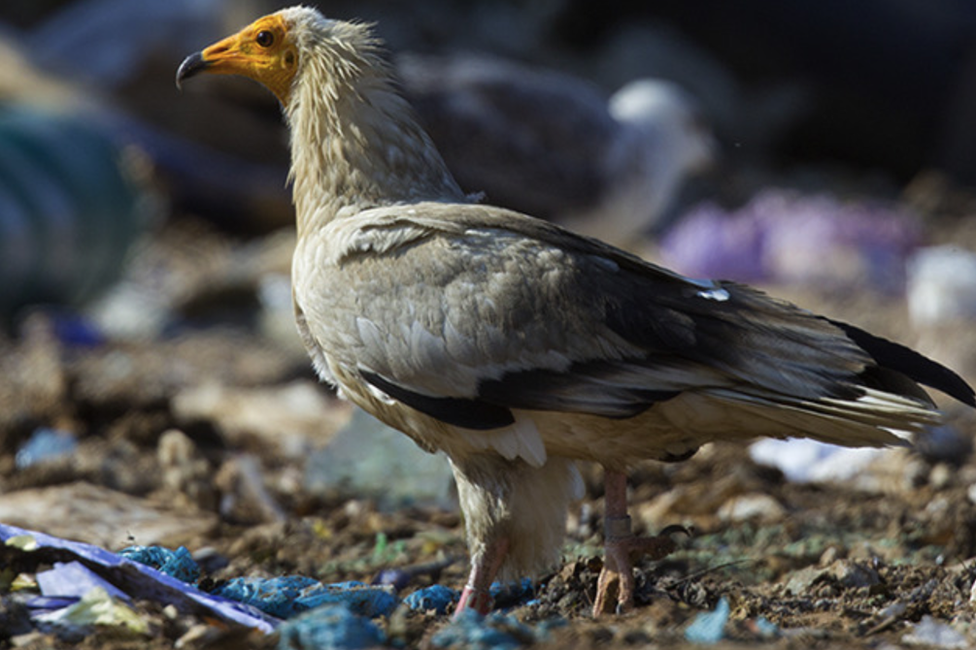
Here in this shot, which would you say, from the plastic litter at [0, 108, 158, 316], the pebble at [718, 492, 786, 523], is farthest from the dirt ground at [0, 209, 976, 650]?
the plastic litter at [0, 108, 158, 316]

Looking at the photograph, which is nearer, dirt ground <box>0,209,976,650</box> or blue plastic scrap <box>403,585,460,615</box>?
dirt ground <box>0,209,976,650</box>

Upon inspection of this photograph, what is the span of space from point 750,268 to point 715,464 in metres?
4.60

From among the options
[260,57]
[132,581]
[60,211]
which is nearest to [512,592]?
[132,581]

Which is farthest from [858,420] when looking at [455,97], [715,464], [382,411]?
[455,97]

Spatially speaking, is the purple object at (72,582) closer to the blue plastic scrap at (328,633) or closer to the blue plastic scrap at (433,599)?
the blue plastic scrap at (328,633)

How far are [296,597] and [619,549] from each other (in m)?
0.78

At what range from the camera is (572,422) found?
335 centimetres

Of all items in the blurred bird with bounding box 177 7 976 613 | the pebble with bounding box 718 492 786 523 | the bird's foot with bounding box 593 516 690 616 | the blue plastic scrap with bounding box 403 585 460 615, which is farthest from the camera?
the pebble with bounding box 718 492 786 523

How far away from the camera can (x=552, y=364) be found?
10.8 ft

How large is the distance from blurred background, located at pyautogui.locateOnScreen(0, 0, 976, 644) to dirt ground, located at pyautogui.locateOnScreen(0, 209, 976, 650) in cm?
3

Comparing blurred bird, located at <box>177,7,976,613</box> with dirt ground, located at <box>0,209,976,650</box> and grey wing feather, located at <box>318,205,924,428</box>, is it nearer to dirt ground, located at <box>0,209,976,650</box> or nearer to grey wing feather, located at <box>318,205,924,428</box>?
grey wing feather, located at <box>318,205,924,428</box>

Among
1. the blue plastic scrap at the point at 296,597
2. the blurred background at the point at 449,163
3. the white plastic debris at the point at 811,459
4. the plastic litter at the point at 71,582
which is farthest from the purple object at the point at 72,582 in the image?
the white plastic debris at the point at 811,459

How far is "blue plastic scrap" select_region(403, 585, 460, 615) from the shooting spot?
353 centimetres

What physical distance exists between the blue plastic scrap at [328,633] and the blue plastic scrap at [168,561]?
2.80 feet
